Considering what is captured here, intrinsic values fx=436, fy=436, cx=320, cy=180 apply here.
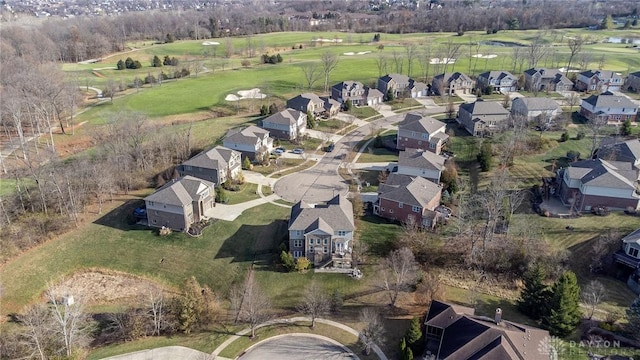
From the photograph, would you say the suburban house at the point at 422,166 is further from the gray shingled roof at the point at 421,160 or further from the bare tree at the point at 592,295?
the bare tree at the point at 592,295

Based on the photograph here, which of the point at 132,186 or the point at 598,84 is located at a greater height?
the point at 598,84

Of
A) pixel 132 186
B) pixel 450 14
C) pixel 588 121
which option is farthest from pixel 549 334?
pixel 450 14

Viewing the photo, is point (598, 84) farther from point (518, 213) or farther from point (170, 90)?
point (170, 90)

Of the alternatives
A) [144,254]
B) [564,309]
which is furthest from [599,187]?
[144,254]

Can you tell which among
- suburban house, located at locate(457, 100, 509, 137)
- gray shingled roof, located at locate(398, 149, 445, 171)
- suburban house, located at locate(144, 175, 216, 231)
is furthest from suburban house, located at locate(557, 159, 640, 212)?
suburban house, located at locate(144, 175, 216, 231)

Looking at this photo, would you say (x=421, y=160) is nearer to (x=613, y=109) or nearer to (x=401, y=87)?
(x=613, y=109)

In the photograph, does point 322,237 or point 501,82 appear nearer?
point 322,237

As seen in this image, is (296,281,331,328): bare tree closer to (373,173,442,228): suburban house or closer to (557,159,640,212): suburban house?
(373,173,442,228): suburban house
